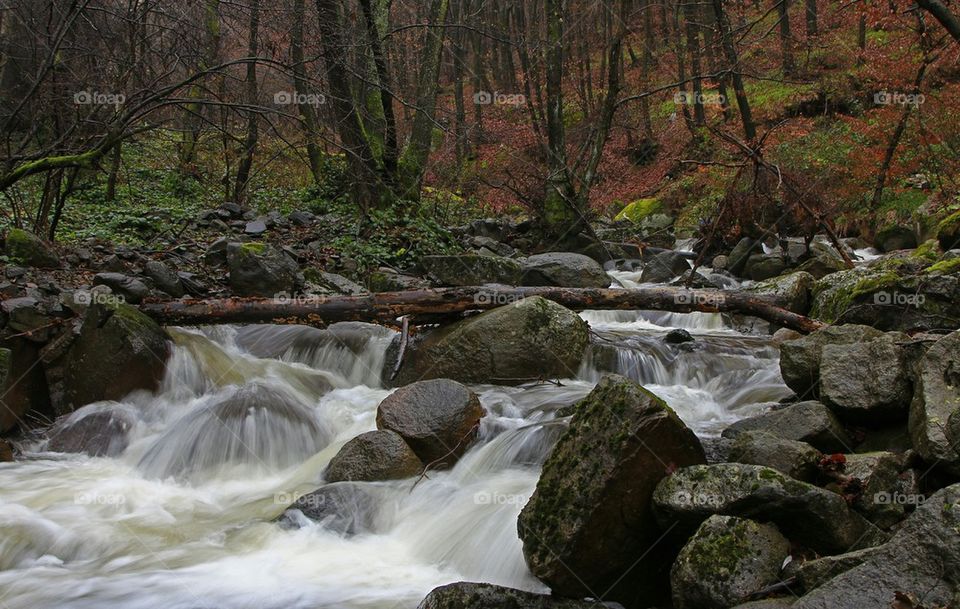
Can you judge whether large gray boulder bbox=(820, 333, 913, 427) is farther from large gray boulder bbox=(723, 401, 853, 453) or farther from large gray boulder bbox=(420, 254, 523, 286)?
large gray boulder bbox=(420, 254, 523, 286)

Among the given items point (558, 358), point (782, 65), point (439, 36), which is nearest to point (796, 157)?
point (782, 65)

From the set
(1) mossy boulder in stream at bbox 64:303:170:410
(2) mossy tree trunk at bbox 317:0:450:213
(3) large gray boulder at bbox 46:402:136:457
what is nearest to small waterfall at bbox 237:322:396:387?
(1) mossy boulder in stream at bbox 64:303:170:410

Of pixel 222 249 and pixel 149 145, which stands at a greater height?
pixel 149 145

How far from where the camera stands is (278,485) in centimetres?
630

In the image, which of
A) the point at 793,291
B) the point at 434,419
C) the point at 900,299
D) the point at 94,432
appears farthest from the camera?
the point at 793,291

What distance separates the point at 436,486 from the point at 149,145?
15.9 m

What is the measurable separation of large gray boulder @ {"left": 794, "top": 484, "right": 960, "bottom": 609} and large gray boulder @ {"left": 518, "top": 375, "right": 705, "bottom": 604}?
1125 mm

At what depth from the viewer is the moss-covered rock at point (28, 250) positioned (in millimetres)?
8719

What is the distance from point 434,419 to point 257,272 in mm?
4831

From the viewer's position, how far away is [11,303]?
6.86 m

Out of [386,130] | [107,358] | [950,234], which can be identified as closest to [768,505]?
[107,358]

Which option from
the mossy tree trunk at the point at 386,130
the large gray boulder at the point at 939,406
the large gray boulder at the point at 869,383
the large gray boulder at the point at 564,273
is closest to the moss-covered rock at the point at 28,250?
the mossy tree trunk at the point at 386,130

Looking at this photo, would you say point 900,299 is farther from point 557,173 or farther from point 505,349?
point 557,173

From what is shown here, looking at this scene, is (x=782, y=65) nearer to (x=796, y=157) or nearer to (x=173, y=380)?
(x=796, y=157)
